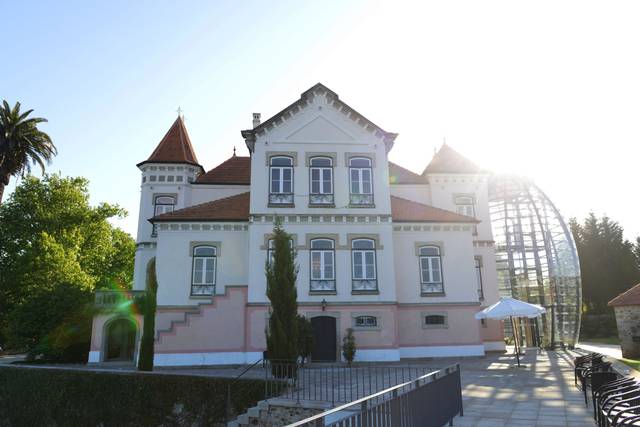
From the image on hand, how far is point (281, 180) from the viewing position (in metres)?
22.6

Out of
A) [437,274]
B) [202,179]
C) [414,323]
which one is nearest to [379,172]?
[437,274]

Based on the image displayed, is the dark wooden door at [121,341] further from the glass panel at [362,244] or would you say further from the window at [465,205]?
the window at [465,205]

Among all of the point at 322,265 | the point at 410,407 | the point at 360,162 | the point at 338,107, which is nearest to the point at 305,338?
the point at 322,265

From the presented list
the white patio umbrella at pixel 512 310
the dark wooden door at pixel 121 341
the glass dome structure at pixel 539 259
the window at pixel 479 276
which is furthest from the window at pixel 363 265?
the dark wooden door at pixel 121 341

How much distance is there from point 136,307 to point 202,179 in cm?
897

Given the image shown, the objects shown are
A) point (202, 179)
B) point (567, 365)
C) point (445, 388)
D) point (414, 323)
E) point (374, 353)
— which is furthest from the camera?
point (202, 179)

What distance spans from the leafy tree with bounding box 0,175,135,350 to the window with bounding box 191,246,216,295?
14881mm

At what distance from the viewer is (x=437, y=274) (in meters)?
22.9

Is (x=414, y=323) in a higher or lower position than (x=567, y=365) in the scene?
higher

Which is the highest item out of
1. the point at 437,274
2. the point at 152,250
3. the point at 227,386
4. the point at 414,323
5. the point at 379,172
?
the point at 379,172

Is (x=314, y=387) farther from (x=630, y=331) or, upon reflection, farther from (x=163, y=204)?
(x=630, y=331)

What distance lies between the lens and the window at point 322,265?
2139 cm

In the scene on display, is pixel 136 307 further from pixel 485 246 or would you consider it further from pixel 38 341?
pixel 485 246

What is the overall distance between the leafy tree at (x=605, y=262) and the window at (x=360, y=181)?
37.3 m
